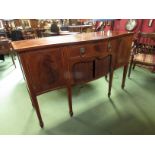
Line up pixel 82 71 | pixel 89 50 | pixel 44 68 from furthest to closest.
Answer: pixel 82 71 → pixel 89 50 → pixel 44 68

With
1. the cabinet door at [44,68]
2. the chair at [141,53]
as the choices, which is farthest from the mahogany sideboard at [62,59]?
the chair at [141,53]

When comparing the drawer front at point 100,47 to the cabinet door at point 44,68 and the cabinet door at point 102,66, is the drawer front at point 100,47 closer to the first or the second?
the cabinet door at point 102,66

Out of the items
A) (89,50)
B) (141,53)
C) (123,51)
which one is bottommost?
(141,53)

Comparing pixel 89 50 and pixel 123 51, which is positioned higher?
pixel 89 50

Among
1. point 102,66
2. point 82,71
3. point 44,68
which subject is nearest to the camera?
point 44,68

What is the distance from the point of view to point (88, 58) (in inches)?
52.2

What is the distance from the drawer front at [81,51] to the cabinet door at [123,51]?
1.49 ft

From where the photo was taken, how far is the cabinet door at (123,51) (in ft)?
5.19

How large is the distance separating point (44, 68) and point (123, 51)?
1.08m

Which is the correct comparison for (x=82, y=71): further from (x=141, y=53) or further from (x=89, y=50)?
(x=141, y=53)

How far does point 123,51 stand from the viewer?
5.55 ft

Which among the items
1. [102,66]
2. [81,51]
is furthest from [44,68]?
[102,66]
